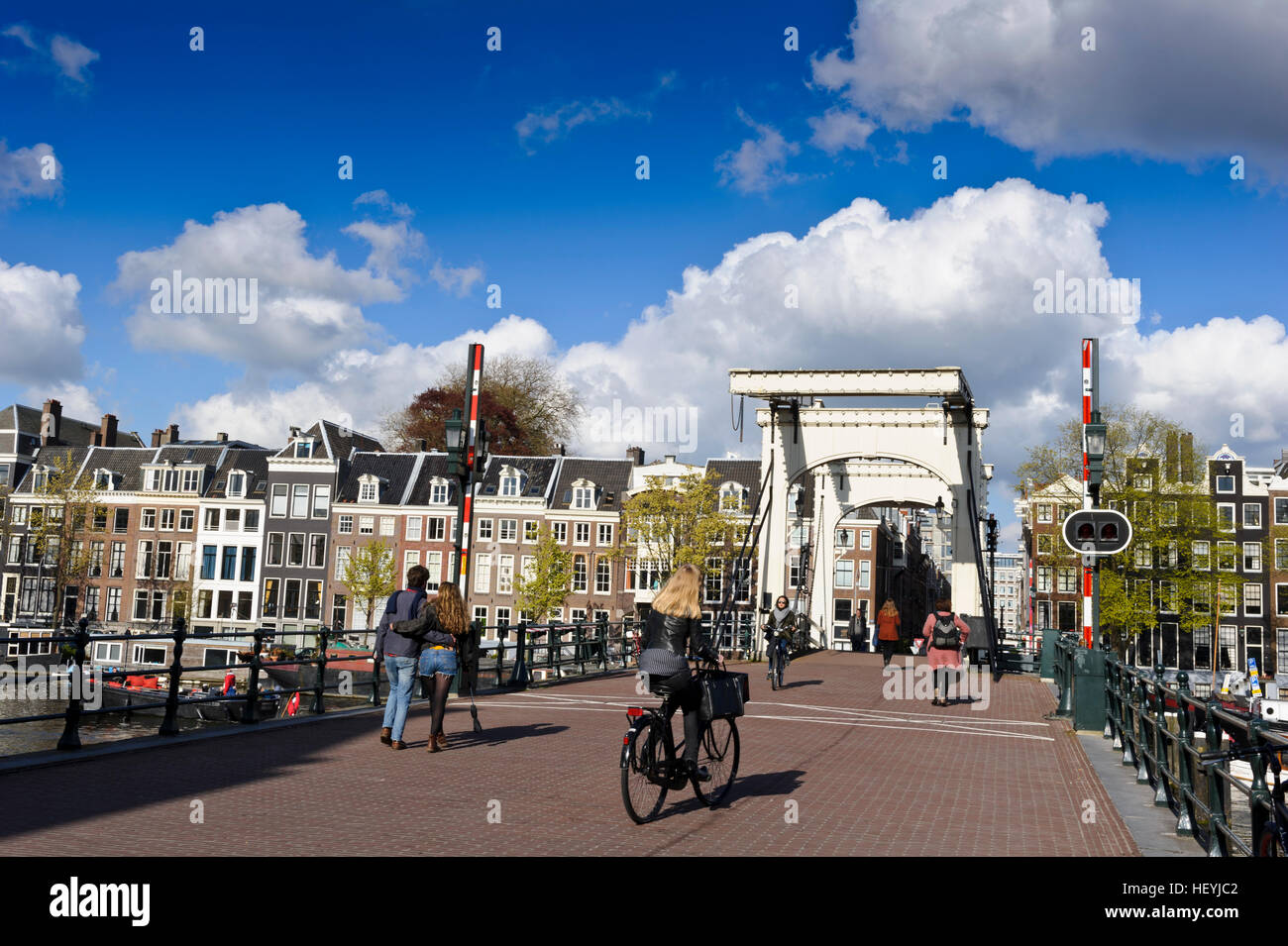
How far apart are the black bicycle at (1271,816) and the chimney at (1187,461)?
42.1 m

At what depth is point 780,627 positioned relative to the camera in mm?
18844

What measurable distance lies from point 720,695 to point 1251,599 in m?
55.8

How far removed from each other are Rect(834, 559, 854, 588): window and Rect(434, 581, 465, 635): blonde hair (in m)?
56.2

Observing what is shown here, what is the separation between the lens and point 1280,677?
50.5 meters

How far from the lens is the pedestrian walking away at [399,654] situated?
10203 millimetres

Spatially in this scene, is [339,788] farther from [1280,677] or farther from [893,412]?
[1280,677]

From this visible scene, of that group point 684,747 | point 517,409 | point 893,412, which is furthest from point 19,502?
point 684,747

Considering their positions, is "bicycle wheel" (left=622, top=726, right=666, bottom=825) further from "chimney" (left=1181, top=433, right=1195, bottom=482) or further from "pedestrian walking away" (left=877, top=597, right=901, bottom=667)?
"chimney" (left=1181, top=433, right=1195, bottom=482)

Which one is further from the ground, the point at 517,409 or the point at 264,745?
the point at 517,409

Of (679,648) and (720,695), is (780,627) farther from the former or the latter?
(679,648)

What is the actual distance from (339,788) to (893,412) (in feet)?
69.6

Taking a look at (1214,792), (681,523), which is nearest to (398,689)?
(1214,792)

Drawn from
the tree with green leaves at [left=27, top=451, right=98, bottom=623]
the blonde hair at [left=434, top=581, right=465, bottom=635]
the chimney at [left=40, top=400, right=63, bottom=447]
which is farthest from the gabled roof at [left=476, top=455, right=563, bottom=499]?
the blonde hair at [left=434, top=581, right=465, bottom=635]

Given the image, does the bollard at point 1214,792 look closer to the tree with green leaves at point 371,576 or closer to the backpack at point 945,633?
the backpack at point 945,633
